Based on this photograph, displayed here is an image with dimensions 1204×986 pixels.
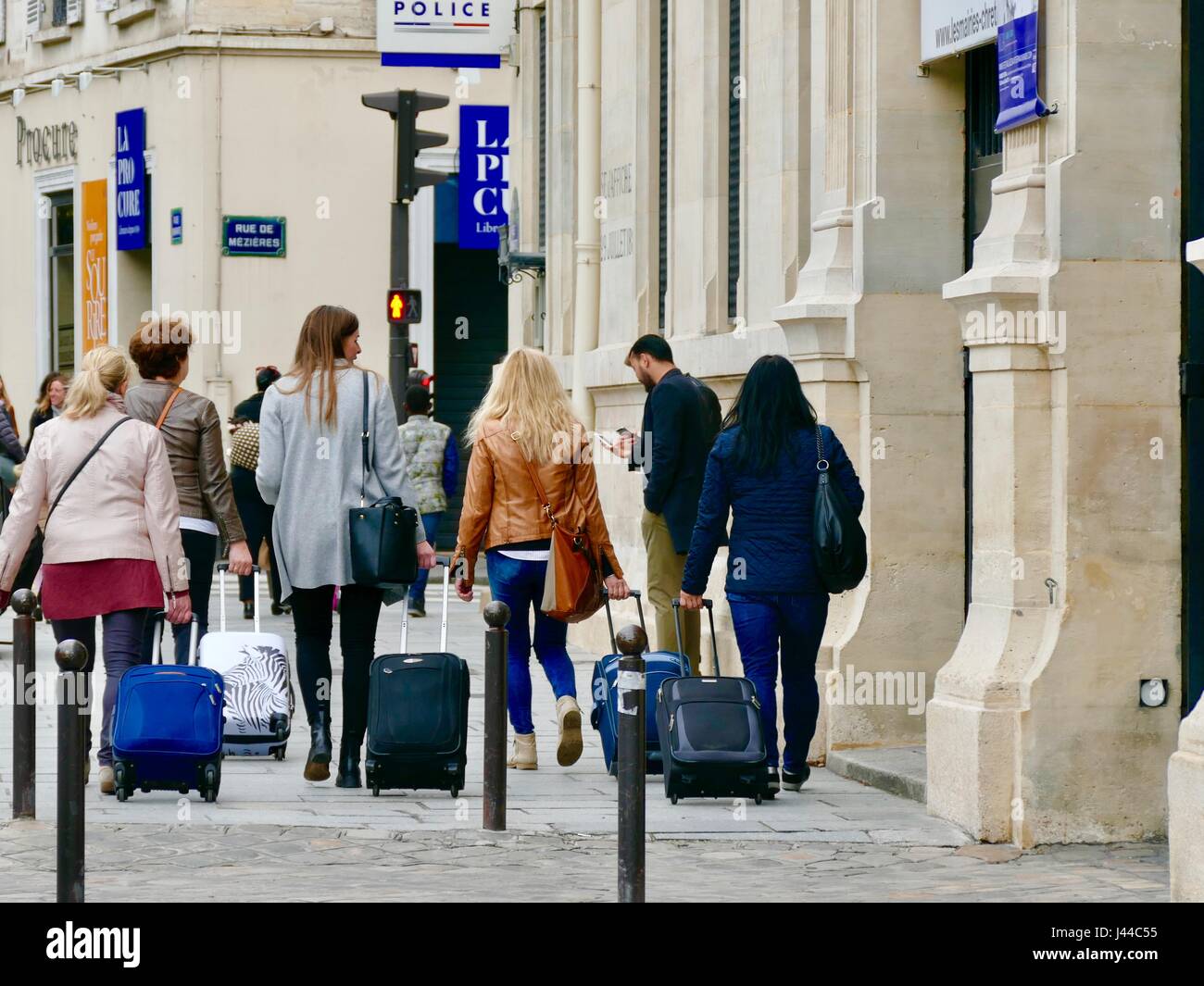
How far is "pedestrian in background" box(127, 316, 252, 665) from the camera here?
10312 mm

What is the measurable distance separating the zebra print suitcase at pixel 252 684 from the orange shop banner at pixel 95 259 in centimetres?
1908

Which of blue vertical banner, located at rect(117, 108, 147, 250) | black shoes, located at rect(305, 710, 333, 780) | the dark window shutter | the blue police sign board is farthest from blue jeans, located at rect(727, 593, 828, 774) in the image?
blue vertical banner, located at rect(117, 108, 147, 250)

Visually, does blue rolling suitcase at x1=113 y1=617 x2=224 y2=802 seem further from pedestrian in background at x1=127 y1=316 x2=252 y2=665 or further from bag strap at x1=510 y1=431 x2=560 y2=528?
bag strap at x1=510 y1=431 x2=560 y2=528

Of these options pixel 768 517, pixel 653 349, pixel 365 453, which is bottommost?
pixel 768 517

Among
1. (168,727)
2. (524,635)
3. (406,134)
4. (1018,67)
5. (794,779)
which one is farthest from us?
(406,134)

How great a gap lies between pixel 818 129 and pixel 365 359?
51.3 ft

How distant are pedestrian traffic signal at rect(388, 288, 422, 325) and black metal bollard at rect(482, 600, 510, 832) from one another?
10001 mm

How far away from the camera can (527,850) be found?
8680 mm

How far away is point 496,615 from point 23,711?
1.75 meters

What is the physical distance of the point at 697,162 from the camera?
1398cm

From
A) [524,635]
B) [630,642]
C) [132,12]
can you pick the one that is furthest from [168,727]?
[132,12]

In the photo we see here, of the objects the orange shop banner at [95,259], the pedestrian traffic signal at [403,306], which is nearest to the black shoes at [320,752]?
the pedestrian traffic signal at [403,306]

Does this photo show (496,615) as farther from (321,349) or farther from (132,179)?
(132,179)
